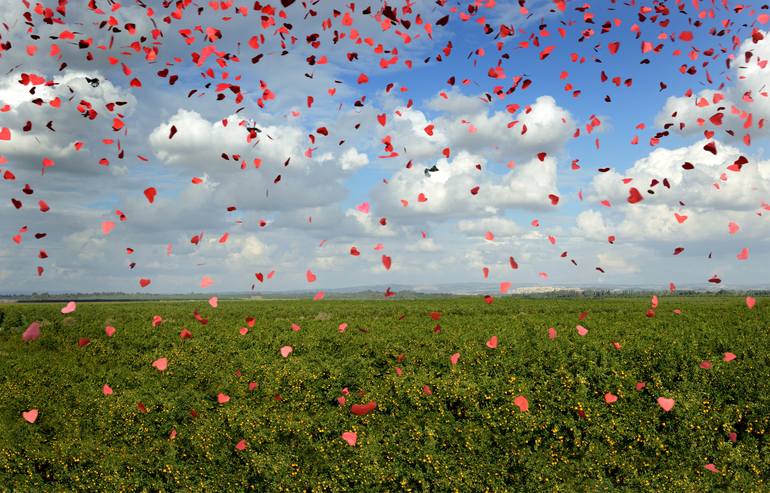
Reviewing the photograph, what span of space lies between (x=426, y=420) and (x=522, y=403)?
208 centimetres

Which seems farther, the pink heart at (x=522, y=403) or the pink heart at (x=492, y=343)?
the pink heart at (x=492, y=343)

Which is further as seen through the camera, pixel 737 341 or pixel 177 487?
pixel 737 341

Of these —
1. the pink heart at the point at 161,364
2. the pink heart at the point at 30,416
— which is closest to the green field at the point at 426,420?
the pink heart at the point at 30,416

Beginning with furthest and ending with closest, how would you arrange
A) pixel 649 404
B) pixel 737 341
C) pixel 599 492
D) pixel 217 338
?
pixel 217 338 → pixel 737 341 → pixel 649 404 → pixel 599 492

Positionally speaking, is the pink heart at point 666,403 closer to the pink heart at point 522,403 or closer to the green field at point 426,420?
the green field at point 426,420

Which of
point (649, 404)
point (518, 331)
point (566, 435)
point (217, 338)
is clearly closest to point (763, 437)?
point (649, 404)

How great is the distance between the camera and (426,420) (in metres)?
11.4

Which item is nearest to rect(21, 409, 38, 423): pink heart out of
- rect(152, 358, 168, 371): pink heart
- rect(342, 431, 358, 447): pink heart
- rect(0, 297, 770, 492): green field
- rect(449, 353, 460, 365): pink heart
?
rect(0, 297, 770, 492): green field

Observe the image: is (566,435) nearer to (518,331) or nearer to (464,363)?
(464,363)

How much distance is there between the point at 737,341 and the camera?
44.7 ft

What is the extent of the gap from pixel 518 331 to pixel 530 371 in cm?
336

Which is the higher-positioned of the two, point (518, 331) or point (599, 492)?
point (518, 331)

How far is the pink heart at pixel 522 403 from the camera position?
37.0 ft

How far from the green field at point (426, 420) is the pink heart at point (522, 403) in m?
0.06
